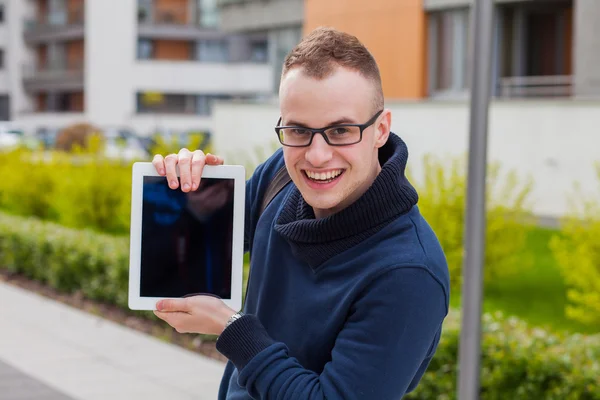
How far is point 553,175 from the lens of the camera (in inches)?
645

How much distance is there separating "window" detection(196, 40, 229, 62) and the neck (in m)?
55.6

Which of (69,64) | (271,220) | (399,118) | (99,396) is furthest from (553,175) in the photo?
(69,64)

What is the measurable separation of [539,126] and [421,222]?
1473 centimetres

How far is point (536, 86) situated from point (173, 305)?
777 inches

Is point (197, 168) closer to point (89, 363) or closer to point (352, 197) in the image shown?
point (352, 197)

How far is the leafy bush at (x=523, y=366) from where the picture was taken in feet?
18.1

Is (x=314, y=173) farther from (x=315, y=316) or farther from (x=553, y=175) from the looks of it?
(x=553, y=175)

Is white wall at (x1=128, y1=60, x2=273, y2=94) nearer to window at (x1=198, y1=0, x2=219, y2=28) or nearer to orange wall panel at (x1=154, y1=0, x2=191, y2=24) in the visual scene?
window at (x1=198, y1=0, x2=219, y2=28)

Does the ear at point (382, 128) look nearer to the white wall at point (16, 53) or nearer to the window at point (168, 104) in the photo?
the window at point (168, 104)

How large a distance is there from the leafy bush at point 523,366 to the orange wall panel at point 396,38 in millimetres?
15300

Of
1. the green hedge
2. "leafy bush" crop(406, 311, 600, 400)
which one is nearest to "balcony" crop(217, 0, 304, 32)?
the green hedge

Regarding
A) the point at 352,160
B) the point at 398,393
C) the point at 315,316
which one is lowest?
the point at 398,393

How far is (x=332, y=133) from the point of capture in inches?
84.8

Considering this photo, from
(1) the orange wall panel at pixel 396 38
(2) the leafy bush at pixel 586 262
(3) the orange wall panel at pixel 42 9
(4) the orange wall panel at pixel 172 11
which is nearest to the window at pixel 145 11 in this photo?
(4) the orange wall panel at pixel 172 11
